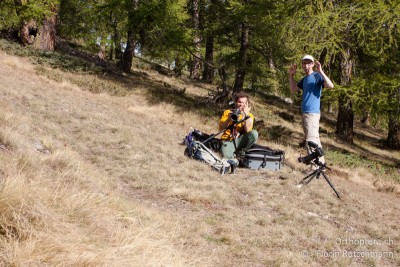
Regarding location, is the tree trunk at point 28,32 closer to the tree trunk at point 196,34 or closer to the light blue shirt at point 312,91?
A: the tree trunk at point 196,34

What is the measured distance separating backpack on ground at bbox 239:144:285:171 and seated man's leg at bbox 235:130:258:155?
124 mm

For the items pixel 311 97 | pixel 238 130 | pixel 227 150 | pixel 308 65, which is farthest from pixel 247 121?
pixel 308 65

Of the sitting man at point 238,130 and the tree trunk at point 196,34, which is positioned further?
the tree trunk at point 196,34

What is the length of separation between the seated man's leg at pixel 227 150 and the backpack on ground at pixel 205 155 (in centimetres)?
22

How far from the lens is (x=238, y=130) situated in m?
7.57

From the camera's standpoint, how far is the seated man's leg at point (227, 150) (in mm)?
7371

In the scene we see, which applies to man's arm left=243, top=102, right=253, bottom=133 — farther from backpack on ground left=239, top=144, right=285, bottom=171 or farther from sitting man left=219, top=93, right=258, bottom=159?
backpack on ground left=239, top=144, right=285, bottom=171

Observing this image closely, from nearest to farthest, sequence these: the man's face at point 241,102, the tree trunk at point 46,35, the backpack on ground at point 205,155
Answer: the backpack on ground at point 205,155 < the man's face at point 241,102 < the tree trunk at point 46,35

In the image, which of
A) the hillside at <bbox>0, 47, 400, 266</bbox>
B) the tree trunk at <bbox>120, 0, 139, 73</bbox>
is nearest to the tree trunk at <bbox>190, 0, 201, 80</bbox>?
the tree trunk at <bbox>120, 0, 139, 73</bbox>

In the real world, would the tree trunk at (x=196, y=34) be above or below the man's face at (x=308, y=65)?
above

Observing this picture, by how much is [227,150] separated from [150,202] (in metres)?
2.86

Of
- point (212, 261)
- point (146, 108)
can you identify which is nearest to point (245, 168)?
point (212, 261)

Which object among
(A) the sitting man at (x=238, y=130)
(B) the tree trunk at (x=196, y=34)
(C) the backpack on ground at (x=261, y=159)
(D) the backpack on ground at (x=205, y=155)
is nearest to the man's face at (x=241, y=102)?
(A) the sitting man at (x=238, y=130)

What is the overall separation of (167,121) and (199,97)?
5.75m
